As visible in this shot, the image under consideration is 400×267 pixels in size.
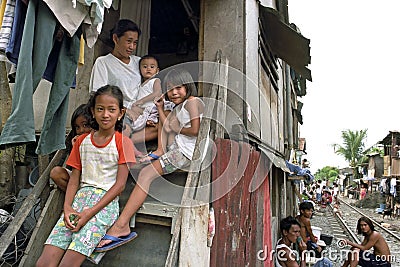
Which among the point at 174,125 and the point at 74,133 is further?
the point at 74,133

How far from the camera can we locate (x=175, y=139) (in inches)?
130

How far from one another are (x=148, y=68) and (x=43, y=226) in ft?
6.91

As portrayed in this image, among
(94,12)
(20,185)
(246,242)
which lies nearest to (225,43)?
(94,12)

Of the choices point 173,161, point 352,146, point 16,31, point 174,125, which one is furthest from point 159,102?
point 352,146

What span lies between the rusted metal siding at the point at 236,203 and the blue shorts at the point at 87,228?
0.97 m

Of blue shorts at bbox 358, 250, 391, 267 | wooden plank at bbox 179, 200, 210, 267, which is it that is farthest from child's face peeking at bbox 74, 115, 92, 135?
blue shorts at bbox 358, 250, 391, 267

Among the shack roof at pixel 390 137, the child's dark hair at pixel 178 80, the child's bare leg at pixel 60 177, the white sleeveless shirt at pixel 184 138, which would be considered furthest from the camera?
the shack roof at pixel 390 137

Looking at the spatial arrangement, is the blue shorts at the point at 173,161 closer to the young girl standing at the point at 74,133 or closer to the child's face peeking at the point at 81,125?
the young girl standing at the point at 74,133

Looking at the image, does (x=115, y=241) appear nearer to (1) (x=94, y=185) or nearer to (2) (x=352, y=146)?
(1) (x=94, y=185)

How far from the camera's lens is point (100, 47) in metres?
5.59

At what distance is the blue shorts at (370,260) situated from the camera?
6.77 metres

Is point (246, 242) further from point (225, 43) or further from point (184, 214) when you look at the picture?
point (225, 43)

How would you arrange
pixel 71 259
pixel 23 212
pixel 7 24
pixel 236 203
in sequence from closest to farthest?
pixel 71 259
pixel 7 24
pixel 23 212
pixel 236 203

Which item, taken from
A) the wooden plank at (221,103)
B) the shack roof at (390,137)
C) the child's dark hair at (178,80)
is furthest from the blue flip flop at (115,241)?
the shack roof at (390,137)
